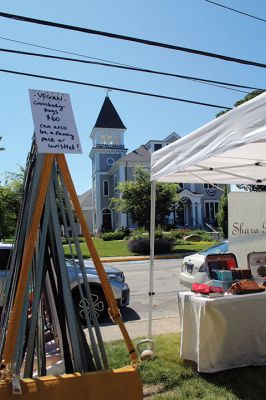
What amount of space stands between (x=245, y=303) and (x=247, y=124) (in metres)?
1.93

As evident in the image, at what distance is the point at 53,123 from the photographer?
3.15 m

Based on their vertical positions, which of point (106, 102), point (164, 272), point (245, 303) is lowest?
point (164, 272)

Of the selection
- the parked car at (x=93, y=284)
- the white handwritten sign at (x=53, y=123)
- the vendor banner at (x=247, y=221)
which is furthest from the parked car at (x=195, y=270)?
the white handwritten sign at (x=53, y=123)

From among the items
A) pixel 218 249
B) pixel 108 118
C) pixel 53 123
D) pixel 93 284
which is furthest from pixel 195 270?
pixel 108 118

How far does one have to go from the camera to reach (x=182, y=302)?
Result: 5.00 metres

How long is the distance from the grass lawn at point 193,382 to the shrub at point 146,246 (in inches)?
748

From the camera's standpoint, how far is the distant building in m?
49.6

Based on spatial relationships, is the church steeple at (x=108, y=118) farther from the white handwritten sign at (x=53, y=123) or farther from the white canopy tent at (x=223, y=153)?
the white handwritten sign at (x=53, y=123)

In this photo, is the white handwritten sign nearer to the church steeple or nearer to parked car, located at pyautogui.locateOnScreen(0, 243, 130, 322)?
parked car, located at pyautogui.locateOnScreen(0, 243, 130, 322)

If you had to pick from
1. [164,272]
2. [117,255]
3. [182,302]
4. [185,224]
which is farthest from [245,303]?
[185,224]

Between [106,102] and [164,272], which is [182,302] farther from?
[106,102]

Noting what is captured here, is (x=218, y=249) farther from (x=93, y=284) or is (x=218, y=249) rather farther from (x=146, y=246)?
(x=146, y=246)

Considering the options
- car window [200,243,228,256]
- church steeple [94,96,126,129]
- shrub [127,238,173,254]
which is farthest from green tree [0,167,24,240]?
church steeple [94,96,126,129]

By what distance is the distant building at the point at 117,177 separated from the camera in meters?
49.6
